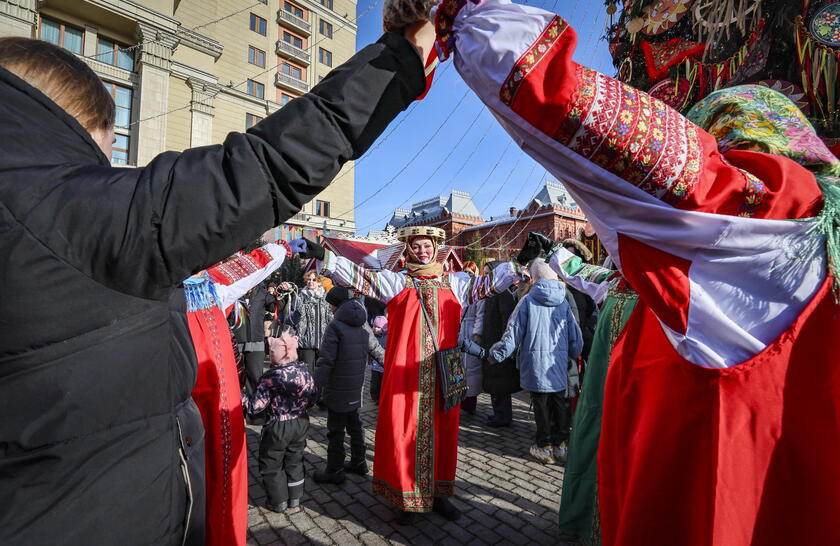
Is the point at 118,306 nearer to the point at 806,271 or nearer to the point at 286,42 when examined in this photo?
the point at 806,271

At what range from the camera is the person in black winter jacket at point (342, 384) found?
3936 mm

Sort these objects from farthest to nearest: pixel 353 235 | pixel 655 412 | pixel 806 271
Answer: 1. pixel 353 235
2. pixel 655 412
3. pixel 806 271

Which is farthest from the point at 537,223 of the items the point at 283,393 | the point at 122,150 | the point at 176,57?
the point at 283,393

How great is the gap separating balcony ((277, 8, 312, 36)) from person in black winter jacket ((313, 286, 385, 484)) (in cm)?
3034

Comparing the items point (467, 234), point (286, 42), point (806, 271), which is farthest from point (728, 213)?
point (467, 234)

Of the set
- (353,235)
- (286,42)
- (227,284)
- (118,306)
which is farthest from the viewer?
(353,235)

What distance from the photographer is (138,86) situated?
21.2 meters

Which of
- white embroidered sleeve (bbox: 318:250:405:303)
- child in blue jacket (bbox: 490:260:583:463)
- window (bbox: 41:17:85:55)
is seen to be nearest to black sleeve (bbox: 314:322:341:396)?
white embroidered sleeve (bbox: 318:250:405:303)

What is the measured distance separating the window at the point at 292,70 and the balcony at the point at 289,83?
0.53 m

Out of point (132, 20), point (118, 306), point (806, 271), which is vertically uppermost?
point (132, 20)

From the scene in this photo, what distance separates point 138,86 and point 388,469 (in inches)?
1014

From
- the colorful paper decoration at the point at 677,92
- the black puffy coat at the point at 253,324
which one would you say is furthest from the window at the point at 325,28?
the colorful paper decoration at the point at 677,92

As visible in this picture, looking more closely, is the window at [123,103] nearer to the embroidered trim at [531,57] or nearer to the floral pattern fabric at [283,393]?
the floral pattern fabric at [283,393]

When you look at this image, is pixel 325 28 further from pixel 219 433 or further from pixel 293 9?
pixel 219 433
